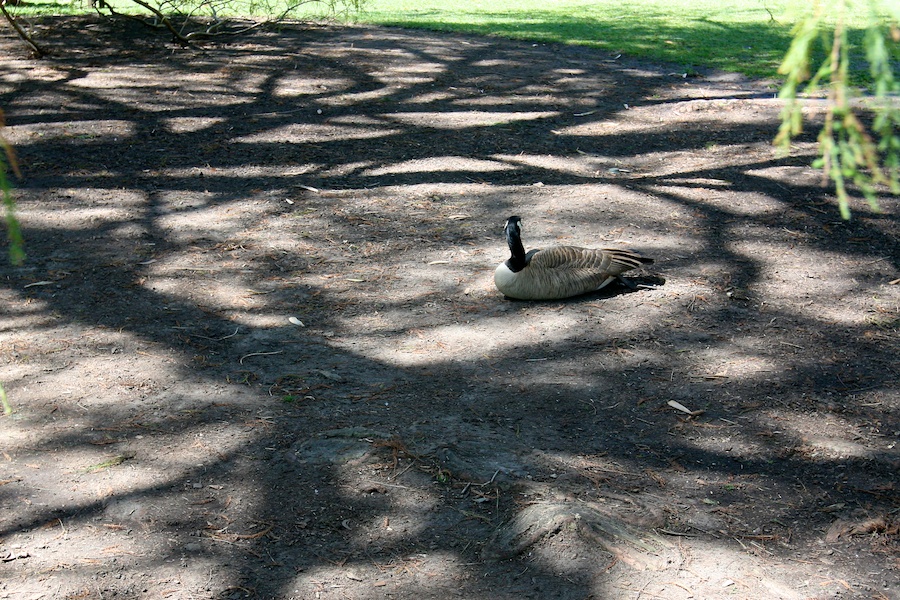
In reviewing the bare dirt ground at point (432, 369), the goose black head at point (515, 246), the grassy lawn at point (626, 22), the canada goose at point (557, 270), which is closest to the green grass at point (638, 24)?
the grassy lawn at point (626, 22)

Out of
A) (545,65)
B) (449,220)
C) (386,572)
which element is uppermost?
(545,65)

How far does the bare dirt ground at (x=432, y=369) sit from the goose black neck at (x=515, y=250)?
313 mm

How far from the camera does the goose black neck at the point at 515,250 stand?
5.40 m

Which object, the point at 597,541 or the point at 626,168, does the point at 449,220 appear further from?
the point at 597,541

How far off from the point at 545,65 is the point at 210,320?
29.1ft

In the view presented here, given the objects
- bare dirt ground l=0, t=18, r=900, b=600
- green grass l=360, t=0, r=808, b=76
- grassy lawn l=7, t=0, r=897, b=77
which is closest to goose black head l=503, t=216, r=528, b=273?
bare dirt ground l=0, t=18, r=900, b=600

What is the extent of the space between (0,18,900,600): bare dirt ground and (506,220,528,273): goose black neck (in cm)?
31

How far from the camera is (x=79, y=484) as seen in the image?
3.71 meters

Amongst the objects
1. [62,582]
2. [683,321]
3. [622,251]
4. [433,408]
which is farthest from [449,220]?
[62,582]

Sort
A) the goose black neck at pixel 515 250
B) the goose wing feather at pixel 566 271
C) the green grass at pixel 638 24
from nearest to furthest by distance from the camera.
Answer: the goose black neck at pixel 515 250 < the goose wing feather at pixel 566 271 < the green grass at pixel 638 24

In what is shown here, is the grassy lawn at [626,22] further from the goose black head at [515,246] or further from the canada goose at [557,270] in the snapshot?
the goose black head at [515,246]

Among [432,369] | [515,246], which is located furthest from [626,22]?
[432,369]

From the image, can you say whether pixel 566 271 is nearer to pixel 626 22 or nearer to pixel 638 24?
pixel 638 24

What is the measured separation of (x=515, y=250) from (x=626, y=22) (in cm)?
1325
